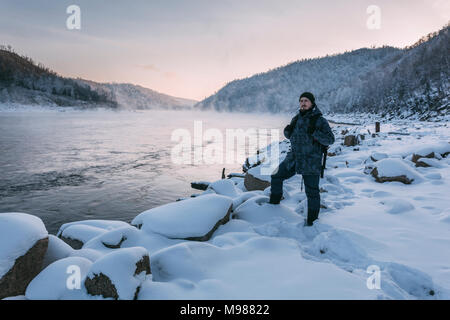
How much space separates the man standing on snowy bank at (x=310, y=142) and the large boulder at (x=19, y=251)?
136 inches

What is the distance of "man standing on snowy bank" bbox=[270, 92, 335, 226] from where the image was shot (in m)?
3.76

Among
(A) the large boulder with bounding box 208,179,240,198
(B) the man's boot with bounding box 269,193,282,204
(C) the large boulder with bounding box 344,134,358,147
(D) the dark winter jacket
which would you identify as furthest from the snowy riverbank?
(C) the large boulder with bounding box 344,134,358,147

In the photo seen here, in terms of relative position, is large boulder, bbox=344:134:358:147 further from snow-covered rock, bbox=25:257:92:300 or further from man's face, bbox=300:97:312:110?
snow-covered rock, bbox=25:257:92:300

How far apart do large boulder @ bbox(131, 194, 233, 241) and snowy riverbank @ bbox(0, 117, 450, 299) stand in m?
0.02

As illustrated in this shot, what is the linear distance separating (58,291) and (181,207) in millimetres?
2134

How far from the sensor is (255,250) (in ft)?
11.0

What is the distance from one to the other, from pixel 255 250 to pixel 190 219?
115cm

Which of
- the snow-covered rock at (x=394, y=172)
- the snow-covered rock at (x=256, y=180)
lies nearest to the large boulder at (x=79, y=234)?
the snow-covered rock at (x=256, y=180)

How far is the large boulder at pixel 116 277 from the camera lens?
2.33 meters

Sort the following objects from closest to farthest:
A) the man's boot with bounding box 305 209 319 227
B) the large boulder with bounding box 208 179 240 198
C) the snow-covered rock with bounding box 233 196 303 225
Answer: the man's boot with bounding box 305 209 319 227 → the snow-covered rock with bounding box 233 196 303 225 → the large boulder with bounding box 208 179 240 198

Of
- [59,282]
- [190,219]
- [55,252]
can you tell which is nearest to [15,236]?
[55,252]

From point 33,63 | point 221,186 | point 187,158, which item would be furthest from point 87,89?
point 221,186

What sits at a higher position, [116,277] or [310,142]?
[310,142]

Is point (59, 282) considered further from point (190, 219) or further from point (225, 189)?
point (225, 189)
